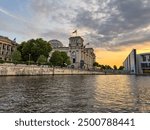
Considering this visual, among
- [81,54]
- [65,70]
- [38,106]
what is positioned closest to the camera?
[38,106]

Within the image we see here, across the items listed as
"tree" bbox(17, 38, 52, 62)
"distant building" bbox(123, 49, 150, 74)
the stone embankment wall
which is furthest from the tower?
"tree" bbox(17, 38, 52, 62)

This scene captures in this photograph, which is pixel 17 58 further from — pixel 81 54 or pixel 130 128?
pixel 81 54

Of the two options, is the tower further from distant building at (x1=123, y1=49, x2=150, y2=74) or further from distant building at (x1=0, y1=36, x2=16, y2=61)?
distant building at (x1=0, y1=36, x2=16, y2=61)

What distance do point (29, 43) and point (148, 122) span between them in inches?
3703

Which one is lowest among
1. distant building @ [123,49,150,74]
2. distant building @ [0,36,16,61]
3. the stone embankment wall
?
the stone embankment wall

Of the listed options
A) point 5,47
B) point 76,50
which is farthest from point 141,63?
point 5,47

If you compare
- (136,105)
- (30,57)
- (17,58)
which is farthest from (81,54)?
(136,105)

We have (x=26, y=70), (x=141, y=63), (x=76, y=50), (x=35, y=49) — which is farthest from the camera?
(x=76, y=50)

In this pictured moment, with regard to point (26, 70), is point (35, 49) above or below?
above

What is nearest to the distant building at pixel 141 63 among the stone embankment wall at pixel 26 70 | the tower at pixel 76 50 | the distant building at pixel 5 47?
the tower at pixel 76 50

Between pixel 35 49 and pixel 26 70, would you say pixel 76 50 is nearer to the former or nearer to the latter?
pixel 35 49

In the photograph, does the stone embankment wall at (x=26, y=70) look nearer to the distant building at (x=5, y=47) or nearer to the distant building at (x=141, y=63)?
the distant building at (x=5, y=47)

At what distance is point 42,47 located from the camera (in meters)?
99.6

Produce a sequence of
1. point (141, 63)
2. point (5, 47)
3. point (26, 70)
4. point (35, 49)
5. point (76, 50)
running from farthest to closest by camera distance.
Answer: point (76, 50), point (141, 63), point (5, 47), point (35, 49), point (26, 70)
